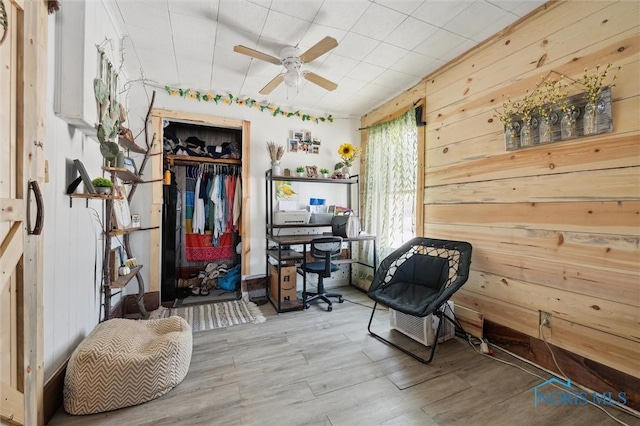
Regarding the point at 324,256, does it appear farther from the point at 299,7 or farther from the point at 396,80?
the point at 299,7

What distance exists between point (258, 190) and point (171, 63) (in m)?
1.62

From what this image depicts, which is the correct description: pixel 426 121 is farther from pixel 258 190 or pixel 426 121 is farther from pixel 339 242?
pixel 258 190

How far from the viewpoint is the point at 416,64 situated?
262 cm

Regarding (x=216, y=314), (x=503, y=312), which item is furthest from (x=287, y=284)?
(x=503, y=312)

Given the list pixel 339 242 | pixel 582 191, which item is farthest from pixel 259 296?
pixel 582 191

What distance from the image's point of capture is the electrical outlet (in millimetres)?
1842

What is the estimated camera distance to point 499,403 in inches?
61.0

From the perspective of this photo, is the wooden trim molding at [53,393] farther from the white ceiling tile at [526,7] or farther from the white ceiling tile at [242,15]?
the white ceiling tile at [526,7]

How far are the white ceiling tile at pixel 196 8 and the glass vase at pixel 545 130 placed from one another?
2.40 metres

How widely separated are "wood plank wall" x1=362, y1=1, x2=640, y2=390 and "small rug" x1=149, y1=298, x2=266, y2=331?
7.07ft

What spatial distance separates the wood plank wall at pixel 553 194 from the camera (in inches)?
59.5

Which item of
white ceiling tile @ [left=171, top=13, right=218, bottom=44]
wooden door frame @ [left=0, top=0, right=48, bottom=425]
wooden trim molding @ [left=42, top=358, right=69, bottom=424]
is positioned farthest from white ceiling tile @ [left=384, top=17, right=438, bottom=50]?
wooden trim molding @ [left=42, top=358, right=69, bottom=424]

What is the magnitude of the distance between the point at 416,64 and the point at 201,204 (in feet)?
9.97

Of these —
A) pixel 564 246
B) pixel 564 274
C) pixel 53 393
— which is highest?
pixel 564 246
